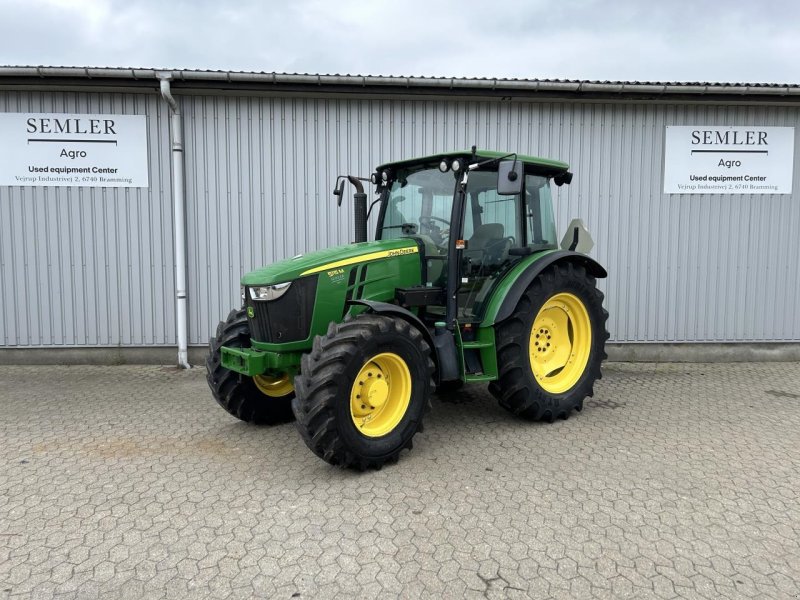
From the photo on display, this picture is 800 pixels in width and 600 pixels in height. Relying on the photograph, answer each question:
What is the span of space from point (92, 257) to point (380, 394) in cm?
502

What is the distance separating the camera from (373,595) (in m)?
2.53

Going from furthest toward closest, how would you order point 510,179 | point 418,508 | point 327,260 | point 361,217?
1. point 361,217
2. point 327,260
3. point 510,179
4. point 418,508

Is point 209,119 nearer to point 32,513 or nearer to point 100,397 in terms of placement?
point 100,397

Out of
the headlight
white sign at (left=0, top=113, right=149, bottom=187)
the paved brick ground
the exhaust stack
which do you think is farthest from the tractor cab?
white sign at (left=0, top=113, right=149, bottom=187)

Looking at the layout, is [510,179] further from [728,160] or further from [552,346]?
[728,160]

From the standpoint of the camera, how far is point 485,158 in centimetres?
448

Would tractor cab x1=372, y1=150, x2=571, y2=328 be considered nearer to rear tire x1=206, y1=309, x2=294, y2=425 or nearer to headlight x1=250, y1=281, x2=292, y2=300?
headlight x1=250, y1=281, x2=292, y2=300

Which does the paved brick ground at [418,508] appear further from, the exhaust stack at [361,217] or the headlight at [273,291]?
the exhaust stack at [361,217]

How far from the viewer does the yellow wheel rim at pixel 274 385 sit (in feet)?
15.1

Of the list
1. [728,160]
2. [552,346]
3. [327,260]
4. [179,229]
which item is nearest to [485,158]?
[327,260]

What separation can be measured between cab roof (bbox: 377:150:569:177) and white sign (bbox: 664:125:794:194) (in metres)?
3.00

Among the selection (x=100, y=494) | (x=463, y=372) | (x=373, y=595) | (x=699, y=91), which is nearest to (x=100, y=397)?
(x=100, y=494)

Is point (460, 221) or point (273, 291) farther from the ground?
point (460, 221)

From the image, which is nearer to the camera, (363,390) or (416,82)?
(363,390)
